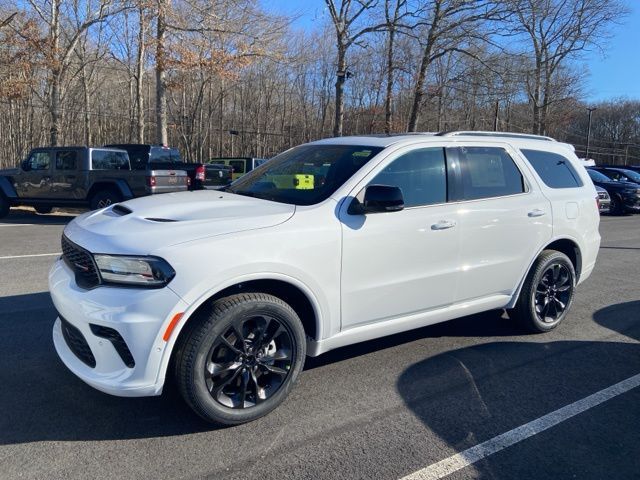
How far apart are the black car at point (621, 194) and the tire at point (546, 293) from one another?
16.3 meters

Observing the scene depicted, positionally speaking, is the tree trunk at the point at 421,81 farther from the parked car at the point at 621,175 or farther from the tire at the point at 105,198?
the tire at the point at 105,198

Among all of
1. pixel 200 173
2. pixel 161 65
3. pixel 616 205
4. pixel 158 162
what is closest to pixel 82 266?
pixel 200 173

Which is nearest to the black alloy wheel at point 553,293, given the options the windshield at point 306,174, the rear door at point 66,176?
the windshield at point 306,174

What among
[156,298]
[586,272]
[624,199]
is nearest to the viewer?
[156,298]

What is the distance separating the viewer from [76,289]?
309 cm

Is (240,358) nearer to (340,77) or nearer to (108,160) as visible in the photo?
(108,160)

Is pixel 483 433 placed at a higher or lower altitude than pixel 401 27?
lower

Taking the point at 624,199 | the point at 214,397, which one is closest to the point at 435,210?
the point at 214,397

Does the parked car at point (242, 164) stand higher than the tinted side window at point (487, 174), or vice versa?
the parked car at point (242, 164)

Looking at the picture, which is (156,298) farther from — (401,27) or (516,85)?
(516,85)

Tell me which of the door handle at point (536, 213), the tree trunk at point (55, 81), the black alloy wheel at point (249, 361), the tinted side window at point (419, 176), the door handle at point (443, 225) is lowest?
the black alloy wheel at point (249, 361)

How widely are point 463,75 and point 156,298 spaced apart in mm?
24086

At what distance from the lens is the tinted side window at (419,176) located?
155 inches

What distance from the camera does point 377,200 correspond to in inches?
139
